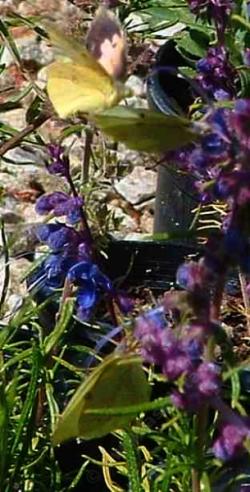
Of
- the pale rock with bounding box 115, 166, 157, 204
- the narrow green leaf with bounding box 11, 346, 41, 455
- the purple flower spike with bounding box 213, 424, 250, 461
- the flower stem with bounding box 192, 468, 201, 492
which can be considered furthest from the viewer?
the pale rock with bounding box 115, 166, 157, 204

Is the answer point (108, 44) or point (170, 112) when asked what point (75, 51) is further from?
point (170, 112)

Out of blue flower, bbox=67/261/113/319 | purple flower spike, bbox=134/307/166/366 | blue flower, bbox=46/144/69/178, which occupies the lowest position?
blue flower, bbox=67/261/113/319

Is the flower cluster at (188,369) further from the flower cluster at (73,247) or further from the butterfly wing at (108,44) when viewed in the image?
the flower cluster at (73,247)

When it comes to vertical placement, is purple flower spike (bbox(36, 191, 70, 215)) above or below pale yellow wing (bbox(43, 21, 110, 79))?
below

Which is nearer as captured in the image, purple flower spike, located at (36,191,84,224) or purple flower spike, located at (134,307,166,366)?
purple flower spike, located at (134,307,166,366)

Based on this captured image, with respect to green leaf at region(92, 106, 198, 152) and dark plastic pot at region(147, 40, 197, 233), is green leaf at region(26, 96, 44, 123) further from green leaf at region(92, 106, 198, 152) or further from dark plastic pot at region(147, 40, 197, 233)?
dark plastic pot at region(147, 40, 197, 233)

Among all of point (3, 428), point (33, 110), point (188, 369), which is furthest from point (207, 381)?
point (33, 110)

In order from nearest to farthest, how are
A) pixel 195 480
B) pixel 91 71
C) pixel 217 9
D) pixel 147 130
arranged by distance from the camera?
1. pixel 147 130
2. pixel 91 71
3. pixel 195 480
4. pixel 217 9

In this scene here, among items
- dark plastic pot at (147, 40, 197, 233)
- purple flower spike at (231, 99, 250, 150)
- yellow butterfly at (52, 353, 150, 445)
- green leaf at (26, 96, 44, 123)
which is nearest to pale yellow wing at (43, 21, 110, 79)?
purple flower spike at (231, 99, 250, 150)
